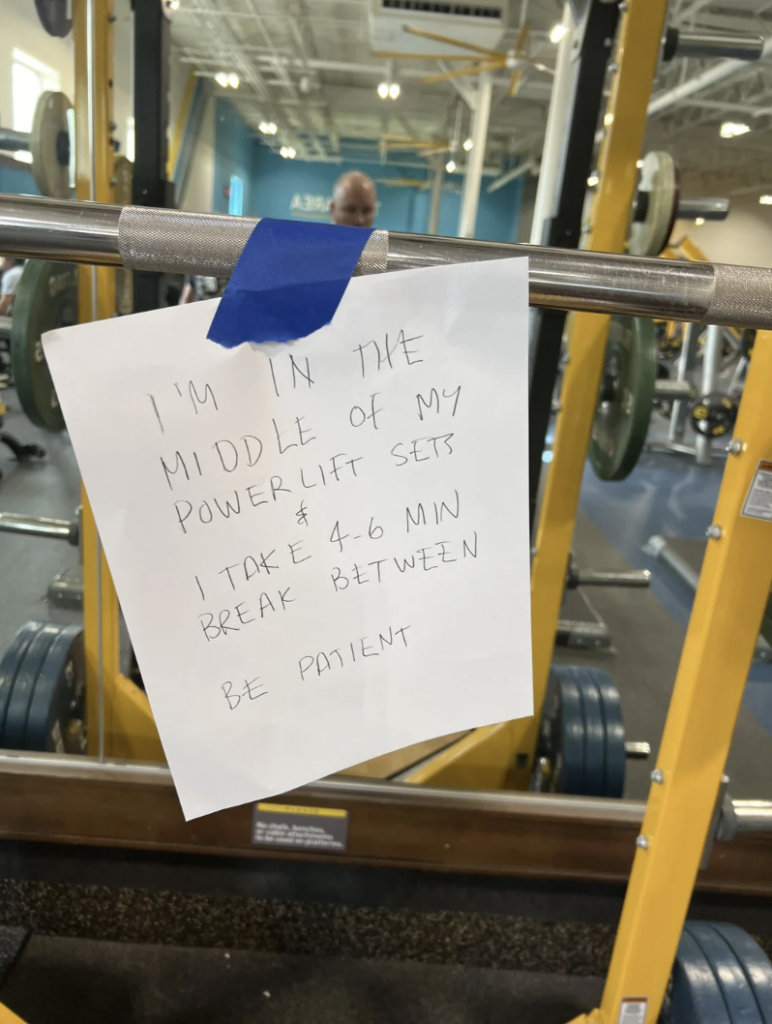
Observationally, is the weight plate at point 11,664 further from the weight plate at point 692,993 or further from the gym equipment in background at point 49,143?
the weight plate at point 692,993

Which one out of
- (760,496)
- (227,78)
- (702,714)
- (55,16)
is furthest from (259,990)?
(227,78)

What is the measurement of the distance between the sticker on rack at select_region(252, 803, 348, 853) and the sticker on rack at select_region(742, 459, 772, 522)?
85 cm

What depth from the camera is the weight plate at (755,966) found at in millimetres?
819

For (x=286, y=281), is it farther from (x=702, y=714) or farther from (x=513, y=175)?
(x=513, y=175)

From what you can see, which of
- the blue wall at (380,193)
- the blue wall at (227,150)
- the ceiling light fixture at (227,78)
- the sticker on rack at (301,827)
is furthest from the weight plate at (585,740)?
the blue wall at (380,193)

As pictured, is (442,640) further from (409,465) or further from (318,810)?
(318,810)

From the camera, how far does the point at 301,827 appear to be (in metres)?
1.15

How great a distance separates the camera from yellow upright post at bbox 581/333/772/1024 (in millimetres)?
596

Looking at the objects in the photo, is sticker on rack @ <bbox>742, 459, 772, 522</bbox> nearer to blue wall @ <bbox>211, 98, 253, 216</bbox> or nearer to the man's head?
the man's head

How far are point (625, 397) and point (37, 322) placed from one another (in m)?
1.29

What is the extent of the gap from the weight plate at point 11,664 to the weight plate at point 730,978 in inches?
46.8

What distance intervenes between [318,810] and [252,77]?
10.9 metres

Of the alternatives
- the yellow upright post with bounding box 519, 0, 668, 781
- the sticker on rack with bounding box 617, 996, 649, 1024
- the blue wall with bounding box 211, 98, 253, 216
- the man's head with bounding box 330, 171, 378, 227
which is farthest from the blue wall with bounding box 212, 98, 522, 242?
the sticker on rack with bounding box 617, 996, 649, 1024

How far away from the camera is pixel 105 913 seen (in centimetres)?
123
